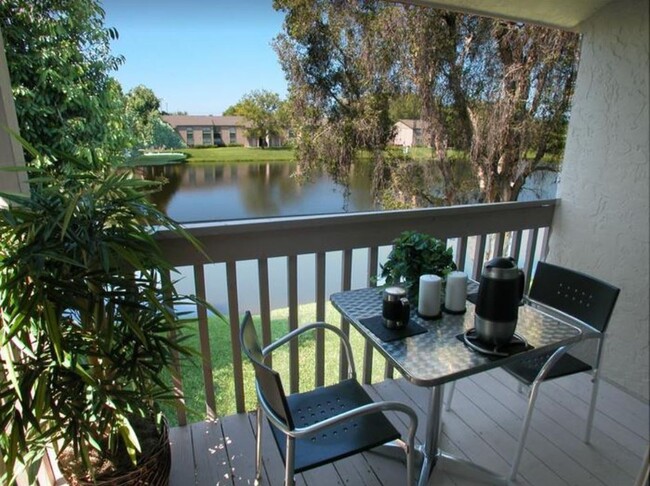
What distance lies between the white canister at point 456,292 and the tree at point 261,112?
1116mm

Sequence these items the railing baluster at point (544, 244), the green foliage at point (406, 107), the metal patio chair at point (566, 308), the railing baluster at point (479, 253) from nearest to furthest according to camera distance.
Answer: the metal patio chair at point (566, 308) → the railing baluster at point (544, 244) → the railing baluster at point (479, 253) → the green foliage at point (406, 107)

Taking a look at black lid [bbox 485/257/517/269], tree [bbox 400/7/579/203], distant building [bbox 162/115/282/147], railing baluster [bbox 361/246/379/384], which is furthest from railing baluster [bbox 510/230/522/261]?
distant building [bbox 162/115/282/147]

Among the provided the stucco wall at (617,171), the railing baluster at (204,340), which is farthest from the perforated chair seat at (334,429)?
the stucco wall at (617,171)

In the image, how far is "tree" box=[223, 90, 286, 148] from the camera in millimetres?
1796

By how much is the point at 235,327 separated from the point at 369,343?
2.35ft

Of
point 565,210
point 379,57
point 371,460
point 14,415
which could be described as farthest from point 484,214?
point 14,415

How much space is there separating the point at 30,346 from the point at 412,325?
4.44 ft

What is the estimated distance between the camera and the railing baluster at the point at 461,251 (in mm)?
2283

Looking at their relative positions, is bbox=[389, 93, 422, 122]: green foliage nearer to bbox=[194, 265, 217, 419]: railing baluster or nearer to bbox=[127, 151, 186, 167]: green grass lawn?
bbox=[127, 151, 186, 167]: green grass lawn

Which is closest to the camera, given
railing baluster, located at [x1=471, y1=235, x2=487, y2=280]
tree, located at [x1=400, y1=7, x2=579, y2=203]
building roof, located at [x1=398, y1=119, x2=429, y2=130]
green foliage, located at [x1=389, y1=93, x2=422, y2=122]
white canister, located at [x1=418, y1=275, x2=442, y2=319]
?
tree, located at [x1=400, y1=7, x2=579, y2=203]

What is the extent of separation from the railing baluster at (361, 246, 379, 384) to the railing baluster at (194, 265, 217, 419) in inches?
33.1

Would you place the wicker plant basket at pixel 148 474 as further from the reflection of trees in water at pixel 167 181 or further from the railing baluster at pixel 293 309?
the reflection of trees in water at pixel 167 181

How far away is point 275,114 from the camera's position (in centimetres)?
233

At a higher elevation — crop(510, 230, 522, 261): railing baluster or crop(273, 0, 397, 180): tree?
crop(273, 0, 397, 180): tree
